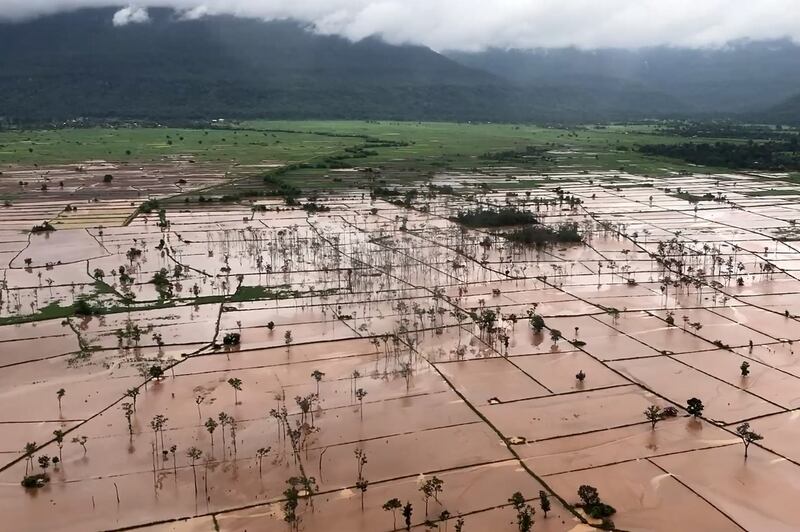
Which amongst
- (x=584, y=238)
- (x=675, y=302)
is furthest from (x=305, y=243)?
(x=675, y=302)

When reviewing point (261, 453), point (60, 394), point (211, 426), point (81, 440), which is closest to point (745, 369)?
point (261, 453)

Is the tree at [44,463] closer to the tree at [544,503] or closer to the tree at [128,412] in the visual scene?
the tree at [128,412]

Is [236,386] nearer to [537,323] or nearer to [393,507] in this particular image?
[393,507]

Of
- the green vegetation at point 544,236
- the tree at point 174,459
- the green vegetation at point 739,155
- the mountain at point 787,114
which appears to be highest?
the mountain at point 787,114

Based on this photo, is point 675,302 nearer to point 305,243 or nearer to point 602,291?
point 602,291

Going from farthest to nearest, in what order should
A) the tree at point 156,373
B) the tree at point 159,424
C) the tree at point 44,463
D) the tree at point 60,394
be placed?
the tree at point 156,373
the tree at point 60,394
the tree at point 159,424
the tree at point 44,463

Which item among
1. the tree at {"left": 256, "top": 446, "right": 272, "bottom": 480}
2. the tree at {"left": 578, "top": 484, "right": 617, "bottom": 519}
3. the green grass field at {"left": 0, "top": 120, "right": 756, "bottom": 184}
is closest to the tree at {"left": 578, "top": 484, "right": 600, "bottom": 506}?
the tree at {"left": 578, "top": 484, "right": 617, "bottom": 519}

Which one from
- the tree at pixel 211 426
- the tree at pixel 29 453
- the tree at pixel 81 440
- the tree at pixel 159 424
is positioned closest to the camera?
the tree at pixel 29 453

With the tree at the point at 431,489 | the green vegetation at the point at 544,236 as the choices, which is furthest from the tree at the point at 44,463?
the green vegetation at the point at 544,236
